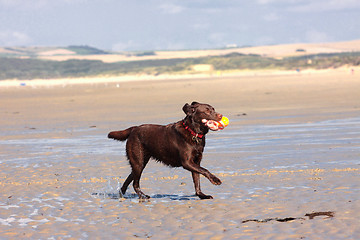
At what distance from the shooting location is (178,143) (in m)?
9.19

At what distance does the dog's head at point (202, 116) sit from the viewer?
356 inches

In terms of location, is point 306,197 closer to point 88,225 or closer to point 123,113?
point 88,225

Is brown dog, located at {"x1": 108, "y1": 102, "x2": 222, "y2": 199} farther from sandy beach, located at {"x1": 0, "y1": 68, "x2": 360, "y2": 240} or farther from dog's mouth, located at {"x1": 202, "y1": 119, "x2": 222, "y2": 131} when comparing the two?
sandy beach, located at {"x1": 0, "y1": 68, "x2": 360, "y2": 240}

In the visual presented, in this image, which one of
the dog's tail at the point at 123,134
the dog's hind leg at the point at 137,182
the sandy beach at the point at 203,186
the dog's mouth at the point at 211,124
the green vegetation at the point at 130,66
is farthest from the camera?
the green vegetation at the point at 130,66

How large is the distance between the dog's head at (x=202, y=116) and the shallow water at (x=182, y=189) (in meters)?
0.94

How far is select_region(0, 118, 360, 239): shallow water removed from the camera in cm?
733

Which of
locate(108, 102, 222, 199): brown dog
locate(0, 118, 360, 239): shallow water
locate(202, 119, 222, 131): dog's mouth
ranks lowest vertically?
locate(0, 118, 360, 239): shallow water

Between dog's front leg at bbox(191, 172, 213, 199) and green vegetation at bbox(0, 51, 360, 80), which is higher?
green vegetation at bbox(0, 51, 360, 80)

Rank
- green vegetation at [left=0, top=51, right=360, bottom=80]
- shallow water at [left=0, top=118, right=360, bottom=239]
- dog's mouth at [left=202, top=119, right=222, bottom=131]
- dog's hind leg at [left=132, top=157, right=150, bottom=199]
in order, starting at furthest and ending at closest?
1. green vegetation at [left=0, top=51, right=360, bottom=80]
2. dog's hind leg at [left=132, top=157, right=150, bottom=199]
3. dog's mouth at [left=202, top=119, right=222, bottom=131]
4. shallow water at [left=0, top=118, right=360, bottom=239]

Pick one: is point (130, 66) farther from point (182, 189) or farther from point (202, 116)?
point (202, 116)

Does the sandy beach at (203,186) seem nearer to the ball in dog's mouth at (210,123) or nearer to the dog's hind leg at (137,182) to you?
the dog's hind leg at (137,182)

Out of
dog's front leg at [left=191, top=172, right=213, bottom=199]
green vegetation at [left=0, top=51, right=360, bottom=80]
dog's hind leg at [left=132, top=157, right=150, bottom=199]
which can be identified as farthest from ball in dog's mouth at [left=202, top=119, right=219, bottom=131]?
green vegetation at [left=0, top=51, right=360, bottom=80]

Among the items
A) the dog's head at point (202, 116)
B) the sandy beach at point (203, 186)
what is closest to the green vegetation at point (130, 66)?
the sandy beach at point (203, 186)

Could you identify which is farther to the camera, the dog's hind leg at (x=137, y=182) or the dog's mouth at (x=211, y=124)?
the dog's hind leg at (x=137, y=182)
